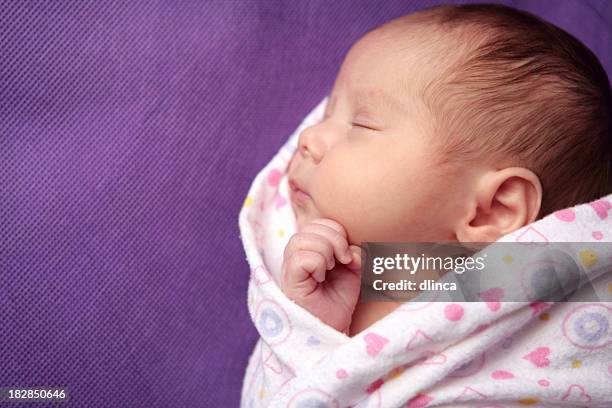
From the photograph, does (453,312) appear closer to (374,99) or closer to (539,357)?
(539,357)

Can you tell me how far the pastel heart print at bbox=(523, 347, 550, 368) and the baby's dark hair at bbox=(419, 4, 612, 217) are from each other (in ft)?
0.73

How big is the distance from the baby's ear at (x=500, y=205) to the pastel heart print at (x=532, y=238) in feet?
0.10

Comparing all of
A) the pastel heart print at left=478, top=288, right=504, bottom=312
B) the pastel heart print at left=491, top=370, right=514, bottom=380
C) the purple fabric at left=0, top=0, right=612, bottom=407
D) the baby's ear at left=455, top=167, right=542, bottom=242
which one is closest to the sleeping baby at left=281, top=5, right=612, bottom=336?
the baby's ear at left=455, top=167, right=542, bottom=242

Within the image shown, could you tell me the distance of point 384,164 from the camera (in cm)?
94

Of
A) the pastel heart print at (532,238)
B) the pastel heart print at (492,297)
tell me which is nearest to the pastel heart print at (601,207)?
the pastel heart print at (532,238)

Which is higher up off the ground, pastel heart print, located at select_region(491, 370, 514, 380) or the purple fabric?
the purple fabric

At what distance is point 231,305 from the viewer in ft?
4.05

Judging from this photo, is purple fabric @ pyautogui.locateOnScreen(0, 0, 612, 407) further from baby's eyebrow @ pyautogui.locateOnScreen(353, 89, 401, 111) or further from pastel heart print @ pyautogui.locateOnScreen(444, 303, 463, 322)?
pastel heart print @ pyautogui.locateOnScreen(444, 303, 463, 322)

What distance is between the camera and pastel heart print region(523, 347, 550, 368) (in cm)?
89

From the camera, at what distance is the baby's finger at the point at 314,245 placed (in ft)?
3.01

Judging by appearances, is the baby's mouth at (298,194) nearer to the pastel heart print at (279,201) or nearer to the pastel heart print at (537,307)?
the pastel heart print at (279,201)

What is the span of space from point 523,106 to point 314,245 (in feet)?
1.33

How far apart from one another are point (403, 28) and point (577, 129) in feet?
1.13

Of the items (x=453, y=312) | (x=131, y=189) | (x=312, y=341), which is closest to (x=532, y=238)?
(x=453, y=312)
